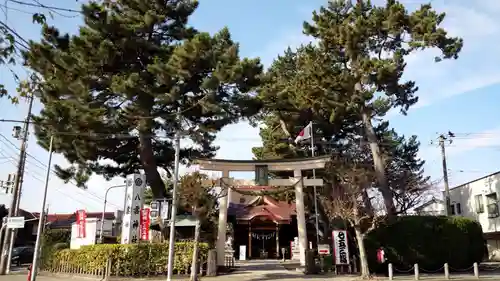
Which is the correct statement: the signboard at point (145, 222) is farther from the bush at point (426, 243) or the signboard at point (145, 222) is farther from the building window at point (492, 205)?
the building window at point (492, 205)

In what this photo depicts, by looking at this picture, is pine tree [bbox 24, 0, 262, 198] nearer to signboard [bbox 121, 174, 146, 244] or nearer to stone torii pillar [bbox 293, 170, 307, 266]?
signboard [bbox 121, 174, 146, 244]

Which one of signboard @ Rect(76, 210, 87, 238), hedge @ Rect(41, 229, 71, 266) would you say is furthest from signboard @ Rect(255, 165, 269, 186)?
hedge @ Rect(41, 229, 71, 266)

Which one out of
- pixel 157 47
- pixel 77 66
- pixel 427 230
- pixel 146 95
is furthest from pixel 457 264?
pixel 77 66

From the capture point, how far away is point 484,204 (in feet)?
105

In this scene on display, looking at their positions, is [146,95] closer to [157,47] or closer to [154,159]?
[157,47]

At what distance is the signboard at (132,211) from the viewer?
65.1ft

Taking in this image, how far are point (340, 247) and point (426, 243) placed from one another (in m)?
4.78

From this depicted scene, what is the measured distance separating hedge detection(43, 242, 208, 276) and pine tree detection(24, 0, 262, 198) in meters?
4.97

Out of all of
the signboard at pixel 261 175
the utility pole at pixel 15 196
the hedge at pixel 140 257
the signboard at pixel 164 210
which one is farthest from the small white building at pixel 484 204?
the utility pole at pixel 15 196

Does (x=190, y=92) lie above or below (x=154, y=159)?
above

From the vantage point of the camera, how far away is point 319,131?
28.1m

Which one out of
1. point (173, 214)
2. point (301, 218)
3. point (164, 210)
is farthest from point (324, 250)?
point (164, 210)

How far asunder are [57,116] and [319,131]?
16.4 m

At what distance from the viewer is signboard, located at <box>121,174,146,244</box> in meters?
19.8
